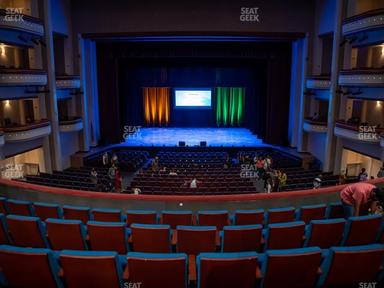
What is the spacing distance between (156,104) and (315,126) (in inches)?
618

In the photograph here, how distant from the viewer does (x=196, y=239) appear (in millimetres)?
4715

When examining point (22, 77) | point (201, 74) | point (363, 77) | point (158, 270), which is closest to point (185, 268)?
point (158, 270)

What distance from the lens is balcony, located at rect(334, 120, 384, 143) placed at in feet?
53.0

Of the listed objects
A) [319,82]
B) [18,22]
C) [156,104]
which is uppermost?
[18,22]

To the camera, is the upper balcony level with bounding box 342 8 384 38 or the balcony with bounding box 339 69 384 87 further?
the balcony with bounding box 339 69 384 87

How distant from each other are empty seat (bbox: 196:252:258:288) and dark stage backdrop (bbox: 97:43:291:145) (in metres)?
22.8

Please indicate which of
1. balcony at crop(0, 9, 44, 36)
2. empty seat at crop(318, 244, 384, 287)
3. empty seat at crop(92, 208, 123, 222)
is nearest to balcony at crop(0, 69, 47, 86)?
balcony at crop(0, 9, 44, 36)

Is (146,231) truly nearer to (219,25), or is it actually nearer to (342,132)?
(342,132)

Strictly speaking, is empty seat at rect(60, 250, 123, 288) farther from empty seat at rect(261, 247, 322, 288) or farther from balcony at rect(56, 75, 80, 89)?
balcony at rect(56, 75, 80, 89)

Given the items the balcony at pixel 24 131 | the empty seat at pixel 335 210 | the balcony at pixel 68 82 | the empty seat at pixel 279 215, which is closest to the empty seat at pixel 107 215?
the empty seat at pixel 279 215

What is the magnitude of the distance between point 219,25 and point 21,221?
20.0m

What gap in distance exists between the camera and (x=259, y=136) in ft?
92.9

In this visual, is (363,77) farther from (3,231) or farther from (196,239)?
(3,231)

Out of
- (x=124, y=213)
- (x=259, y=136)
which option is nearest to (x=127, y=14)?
(x=259, y=136)
